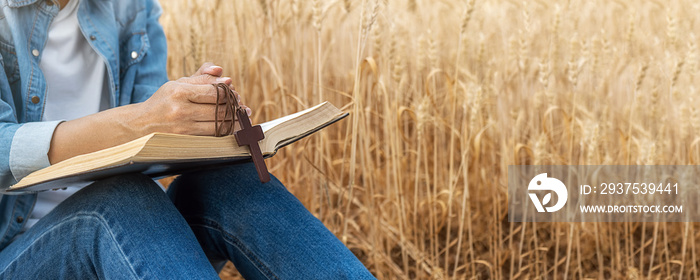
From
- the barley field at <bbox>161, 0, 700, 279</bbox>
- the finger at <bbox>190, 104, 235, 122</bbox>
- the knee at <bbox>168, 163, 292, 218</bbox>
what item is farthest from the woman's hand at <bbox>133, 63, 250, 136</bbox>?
the barley field at <bbox>161, 0, 700, 279</bbox>

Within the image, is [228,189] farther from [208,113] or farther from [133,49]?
[133,49]

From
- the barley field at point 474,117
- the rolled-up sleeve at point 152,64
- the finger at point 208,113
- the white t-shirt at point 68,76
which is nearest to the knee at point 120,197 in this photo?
the finger at point 208,113

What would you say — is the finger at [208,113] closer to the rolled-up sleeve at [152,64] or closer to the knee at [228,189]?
the knee at [228,189]

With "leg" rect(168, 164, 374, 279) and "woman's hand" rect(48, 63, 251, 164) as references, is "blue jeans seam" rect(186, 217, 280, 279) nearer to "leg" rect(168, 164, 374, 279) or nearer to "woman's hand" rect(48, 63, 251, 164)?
"leg" rect(168, 164, 374, 279)

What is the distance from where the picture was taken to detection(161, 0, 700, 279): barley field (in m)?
1.31

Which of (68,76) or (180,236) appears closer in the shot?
(180,236)

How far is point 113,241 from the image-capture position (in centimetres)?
72

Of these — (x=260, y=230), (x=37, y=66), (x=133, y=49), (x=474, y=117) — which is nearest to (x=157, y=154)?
(x=260, y=230)

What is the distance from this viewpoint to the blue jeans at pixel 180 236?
724 mm

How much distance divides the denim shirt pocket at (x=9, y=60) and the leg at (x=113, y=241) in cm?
25

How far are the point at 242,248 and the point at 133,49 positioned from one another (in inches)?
17.6

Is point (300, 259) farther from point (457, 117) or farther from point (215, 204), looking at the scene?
point (457, 117)

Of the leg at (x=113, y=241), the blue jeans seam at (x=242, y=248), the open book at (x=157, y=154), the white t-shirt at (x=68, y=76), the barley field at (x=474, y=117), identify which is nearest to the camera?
the open book at (x=157, y=154)

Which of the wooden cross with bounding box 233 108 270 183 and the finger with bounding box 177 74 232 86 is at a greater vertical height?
the finger with bounding box 177 74 232 86
